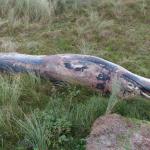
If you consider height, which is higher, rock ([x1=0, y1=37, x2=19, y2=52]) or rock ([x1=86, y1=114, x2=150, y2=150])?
rock ([x1=0, y1=37, x2=19, y2=52])

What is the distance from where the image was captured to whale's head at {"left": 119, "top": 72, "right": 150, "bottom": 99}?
4.62 metres

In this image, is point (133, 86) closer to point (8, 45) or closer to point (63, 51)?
point (63, 51)

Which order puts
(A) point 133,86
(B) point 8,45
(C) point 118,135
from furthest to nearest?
(B) point 8,45 < (A) point 133,86 < (C) point 118,135

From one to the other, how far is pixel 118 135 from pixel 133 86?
1.35 meters

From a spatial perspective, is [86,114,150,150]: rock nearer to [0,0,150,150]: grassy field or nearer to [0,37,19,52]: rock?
[0,0,150,150]: grassy field

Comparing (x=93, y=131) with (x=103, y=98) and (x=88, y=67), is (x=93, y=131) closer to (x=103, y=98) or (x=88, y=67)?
(x=103, y=98)

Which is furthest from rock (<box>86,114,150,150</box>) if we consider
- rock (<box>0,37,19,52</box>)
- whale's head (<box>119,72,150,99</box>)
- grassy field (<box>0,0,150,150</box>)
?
rock (<box>0,37,19,52</box>)

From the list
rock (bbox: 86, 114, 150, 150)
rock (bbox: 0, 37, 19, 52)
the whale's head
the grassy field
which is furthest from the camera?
rock (bbox: 0, 37, 19, 52)

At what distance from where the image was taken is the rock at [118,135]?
3307 mm

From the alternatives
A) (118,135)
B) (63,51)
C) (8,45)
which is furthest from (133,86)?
(8,45)

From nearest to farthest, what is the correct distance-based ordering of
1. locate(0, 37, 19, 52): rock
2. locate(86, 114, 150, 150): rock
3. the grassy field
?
1. locate(86, 114, 150, 150): rock
2. the grassy field
3. locate(0, 37, 19, 52): rock

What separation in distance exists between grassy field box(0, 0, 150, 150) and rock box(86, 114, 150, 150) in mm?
329

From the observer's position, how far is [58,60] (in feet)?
16.4

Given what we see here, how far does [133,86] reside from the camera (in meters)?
4.68
